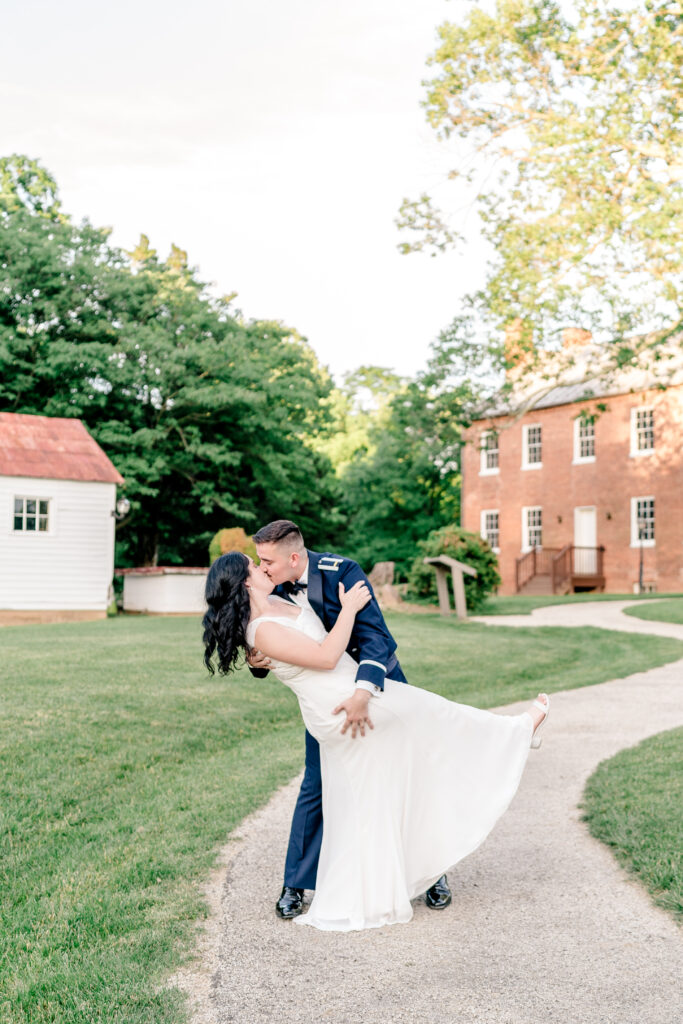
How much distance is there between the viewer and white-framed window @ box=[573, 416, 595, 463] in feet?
124

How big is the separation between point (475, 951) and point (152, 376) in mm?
27633

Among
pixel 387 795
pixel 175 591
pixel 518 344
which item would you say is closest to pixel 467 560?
pixel 518 344

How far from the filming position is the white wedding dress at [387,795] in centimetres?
428

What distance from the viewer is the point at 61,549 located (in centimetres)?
2444

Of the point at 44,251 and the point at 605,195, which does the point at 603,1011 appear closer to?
the point at 605,195

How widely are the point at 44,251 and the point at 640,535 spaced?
74.0 feet

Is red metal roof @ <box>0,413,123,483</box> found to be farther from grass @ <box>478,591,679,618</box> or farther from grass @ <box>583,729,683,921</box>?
grass @ <box>583,729,683,921</box>

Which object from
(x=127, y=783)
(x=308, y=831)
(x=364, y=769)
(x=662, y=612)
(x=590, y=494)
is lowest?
(x=127, y=783)

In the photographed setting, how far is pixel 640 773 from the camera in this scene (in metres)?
7.32

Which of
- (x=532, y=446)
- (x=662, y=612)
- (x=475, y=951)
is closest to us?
(x=475, y=951)

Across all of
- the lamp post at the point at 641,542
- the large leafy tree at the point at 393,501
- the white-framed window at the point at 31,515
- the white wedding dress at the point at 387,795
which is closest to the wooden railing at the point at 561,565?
the lamp post at the point at 641,542

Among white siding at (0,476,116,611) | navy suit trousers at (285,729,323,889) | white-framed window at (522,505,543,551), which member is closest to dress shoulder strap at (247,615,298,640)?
navy suit trousers at (285,729,323,889)

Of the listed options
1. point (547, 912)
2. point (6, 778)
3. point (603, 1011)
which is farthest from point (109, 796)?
point (603, 1011)

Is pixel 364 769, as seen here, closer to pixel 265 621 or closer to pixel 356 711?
pixel 356 711
